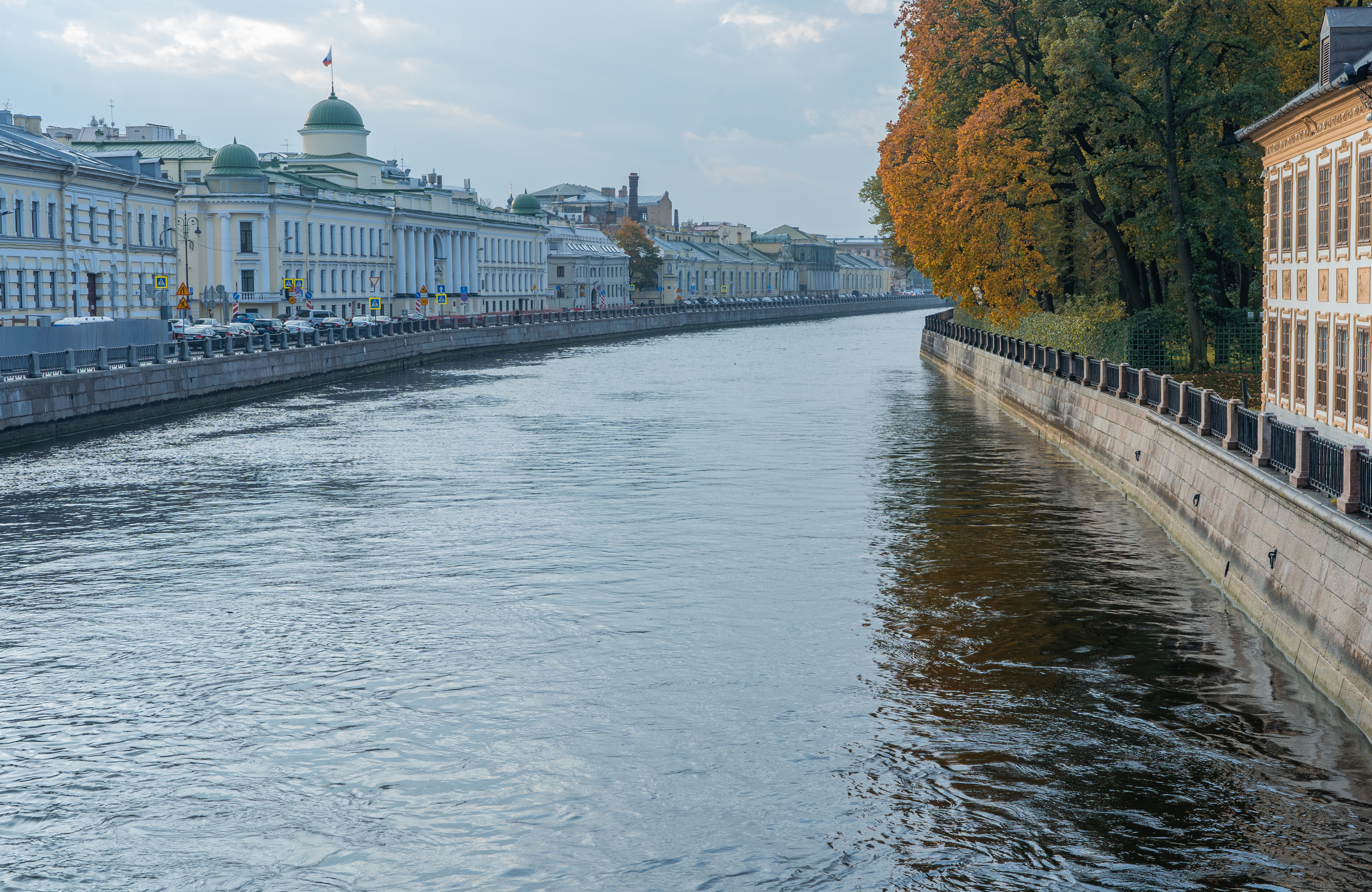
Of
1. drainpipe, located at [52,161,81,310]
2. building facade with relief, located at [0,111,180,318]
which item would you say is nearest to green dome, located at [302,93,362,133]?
building facade with relief, located at [0,111,180,318]

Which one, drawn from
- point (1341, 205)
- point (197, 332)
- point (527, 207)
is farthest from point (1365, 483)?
point (527, 207)

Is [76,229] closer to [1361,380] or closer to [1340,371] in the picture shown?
[1340,371]

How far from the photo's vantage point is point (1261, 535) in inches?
772

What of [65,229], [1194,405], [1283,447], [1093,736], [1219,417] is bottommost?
[1093,736]

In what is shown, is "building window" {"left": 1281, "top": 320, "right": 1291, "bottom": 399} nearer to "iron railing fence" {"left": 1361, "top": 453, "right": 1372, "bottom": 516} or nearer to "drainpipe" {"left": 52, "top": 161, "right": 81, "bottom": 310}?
"iron railing fence" {"left": 1361, "top": 453, "right": 1372, "bottom": 516}

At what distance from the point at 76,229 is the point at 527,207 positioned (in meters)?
105

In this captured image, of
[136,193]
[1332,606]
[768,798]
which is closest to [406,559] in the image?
[768,798]

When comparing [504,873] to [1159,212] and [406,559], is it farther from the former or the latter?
[1159,212]

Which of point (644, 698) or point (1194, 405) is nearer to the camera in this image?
point (644, 698)

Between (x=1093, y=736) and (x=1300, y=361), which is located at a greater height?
(x=1300, y=361)

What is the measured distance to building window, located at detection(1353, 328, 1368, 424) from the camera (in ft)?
88.0

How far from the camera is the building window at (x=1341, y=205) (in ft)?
91.4

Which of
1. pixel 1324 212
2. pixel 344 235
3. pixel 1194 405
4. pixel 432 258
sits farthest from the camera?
pixel 432 258

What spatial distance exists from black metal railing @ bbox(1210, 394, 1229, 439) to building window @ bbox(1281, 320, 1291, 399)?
8812 mm
